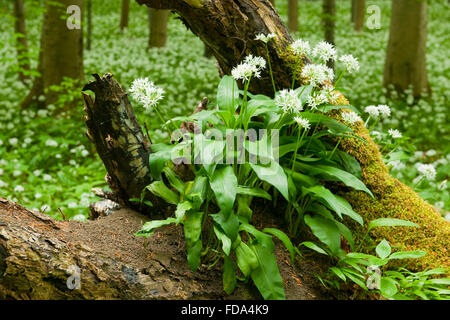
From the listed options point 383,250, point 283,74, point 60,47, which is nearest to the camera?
point 383,250

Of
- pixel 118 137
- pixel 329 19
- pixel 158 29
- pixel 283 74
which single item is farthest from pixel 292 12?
pixel 118 137

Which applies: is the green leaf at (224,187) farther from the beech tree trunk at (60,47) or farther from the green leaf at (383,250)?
the beech tree trunk at (60,47)

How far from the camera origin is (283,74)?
2826mm

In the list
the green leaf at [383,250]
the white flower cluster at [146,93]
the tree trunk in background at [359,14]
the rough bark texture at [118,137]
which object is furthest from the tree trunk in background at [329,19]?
the tree trunk in background at [359,14]

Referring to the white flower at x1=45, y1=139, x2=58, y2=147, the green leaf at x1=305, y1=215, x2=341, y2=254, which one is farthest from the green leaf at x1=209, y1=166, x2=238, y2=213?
the white flower at x1=45, y1=139, x2=58, y2=147

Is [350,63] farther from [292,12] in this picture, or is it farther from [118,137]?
[292,12]

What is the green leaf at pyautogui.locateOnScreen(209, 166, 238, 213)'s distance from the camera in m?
1.93

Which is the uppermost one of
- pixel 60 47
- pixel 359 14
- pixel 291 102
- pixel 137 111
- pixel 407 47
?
pixel 359 14

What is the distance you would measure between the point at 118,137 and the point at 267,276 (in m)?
1.31

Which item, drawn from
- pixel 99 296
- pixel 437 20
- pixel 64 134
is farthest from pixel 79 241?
pixel 437 20

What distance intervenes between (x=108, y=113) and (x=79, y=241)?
33.6 inches

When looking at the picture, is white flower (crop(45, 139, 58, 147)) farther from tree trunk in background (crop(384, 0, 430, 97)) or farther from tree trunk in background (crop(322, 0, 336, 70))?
tree trunk in background (crop(384, 0, 430, 97))

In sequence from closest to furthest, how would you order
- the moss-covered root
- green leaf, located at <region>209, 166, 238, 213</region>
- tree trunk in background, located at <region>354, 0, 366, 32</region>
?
green leaf, located at <region>209, 166, 238, 213</region> < the moss-covered root < tree trunk in background, located at <region>354, 0, 366, 32</region>
